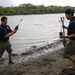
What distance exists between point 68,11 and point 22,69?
3.24 meters

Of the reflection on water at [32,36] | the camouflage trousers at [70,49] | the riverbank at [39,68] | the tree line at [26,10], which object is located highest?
the camouflage trousers at [70,49]

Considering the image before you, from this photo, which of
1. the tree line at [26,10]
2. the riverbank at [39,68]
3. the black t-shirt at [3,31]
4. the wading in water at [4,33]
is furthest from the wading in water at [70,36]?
the tree line at [26,10]

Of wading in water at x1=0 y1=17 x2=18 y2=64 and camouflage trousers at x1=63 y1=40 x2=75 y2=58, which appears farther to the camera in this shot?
wading in water at x1=0 y1=17 x2=18 y2=64

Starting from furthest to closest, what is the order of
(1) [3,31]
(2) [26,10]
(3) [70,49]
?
(2) [26,10], (1) [3,31], (3) [70,49]

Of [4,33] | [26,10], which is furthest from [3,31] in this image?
[26,10]

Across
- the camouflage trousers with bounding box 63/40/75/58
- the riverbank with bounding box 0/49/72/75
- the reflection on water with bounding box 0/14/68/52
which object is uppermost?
the camouflage trousers with bounding box 63/40/75/58

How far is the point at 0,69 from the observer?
9461 mm

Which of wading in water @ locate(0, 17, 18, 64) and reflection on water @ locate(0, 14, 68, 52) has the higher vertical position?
wading in water @ locate(0, 17, 18, 64)

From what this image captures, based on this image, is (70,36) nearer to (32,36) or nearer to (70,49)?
(70,49)

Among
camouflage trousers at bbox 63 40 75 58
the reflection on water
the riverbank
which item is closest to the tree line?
the reflection on water

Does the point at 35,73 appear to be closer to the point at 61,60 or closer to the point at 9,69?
the point at 9,69

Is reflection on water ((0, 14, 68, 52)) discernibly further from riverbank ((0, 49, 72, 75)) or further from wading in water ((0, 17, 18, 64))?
wading in water ((0, 17, 18, 64))

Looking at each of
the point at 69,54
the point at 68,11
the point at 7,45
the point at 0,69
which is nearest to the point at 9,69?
the point at 0,69

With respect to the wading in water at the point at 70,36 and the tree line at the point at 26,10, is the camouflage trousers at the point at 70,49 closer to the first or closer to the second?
the wading in water at the point at 70,36
